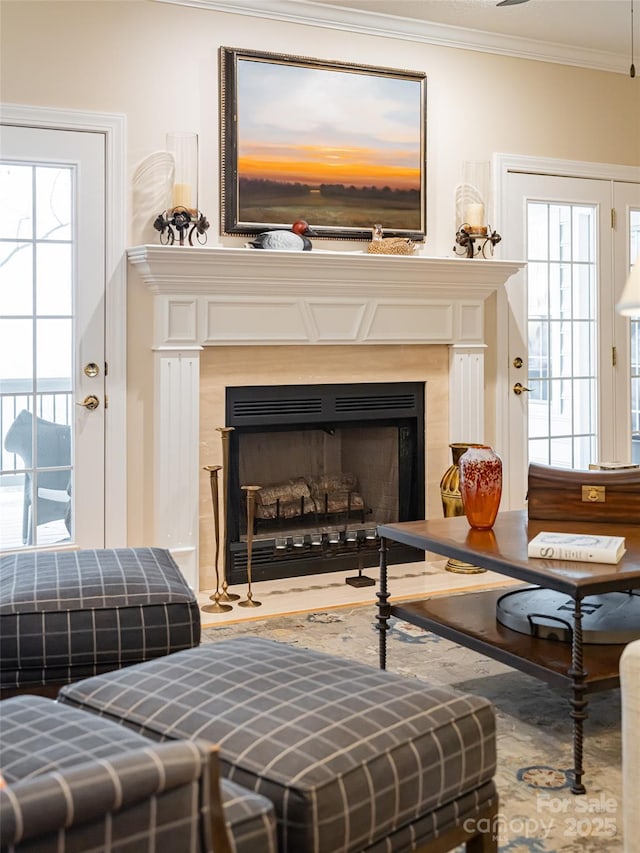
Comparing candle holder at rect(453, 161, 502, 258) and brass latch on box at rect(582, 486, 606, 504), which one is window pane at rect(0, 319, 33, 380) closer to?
candle holder at rect(453, 161, 502, 258)

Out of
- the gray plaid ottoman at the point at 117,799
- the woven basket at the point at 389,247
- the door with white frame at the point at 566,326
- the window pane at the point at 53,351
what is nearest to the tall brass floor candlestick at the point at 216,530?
the window pane at the point at 53,351

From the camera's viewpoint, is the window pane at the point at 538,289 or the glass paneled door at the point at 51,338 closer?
the glass paneled door at the point at 51,338

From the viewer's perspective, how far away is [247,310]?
4.38m

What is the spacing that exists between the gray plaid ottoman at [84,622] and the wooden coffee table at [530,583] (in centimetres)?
76

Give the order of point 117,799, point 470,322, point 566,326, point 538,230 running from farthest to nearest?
point 566,326 < point 538,230 < point 470,322 < point 117,799

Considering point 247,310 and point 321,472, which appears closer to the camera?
point 247,310

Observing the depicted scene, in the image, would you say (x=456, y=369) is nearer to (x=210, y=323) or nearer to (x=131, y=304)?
(x=210, y=323)

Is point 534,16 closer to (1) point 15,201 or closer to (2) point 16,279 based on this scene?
(1) point 15,201

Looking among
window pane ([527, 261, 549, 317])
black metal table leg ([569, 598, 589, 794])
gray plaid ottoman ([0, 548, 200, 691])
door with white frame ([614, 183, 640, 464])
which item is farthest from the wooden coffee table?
door with white frame ([614, 183, 640, 464])

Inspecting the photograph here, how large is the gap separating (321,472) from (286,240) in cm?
126

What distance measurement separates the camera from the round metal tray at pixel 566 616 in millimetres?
2633

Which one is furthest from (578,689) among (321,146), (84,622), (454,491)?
(321,146)

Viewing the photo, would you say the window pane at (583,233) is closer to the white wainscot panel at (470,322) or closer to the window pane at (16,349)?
the white wainscot panel at (470,322)

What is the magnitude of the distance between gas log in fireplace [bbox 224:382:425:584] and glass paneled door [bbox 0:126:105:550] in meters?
0.67
